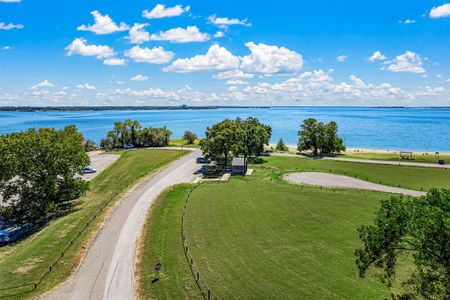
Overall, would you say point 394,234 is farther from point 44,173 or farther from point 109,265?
point 44,173

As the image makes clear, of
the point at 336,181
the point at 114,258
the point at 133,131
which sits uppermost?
the point at 133,131

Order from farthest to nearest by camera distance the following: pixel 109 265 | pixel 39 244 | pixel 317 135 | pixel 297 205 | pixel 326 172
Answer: pixel 317 135 < pixel 326 172 < pixel 297 205 < pixel 39 244 < pixel 109 265

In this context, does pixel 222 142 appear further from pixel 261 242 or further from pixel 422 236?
pixel 422 236

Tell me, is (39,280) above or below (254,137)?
below

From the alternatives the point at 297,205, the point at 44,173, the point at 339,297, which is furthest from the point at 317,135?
the point at 339,297

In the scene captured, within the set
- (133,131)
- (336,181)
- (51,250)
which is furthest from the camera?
(133,131)

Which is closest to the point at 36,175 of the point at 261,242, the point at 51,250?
the point at 51,250

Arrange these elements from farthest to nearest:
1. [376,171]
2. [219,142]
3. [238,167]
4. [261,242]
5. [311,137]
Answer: [311,137], [376,171], [219,142], [238,167], [261,242]
